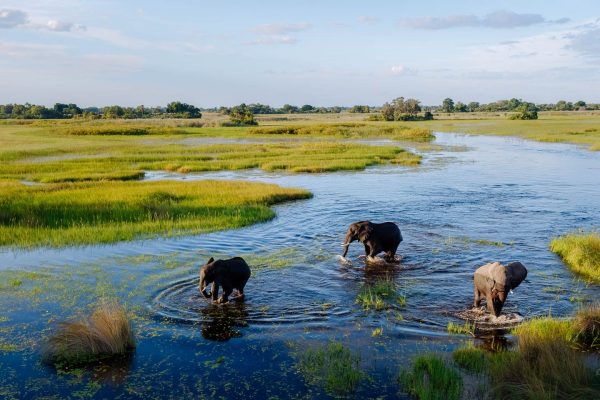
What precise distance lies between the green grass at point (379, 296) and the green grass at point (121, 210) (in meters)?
8.98

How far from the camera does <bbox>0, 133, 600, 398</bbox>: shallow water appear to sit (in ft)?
31.9

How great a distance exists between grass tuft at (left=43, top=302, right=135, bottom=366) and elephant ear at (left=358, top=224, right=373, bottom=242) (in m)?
7.71

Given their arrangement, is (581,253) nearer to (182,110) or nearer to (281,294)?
(281,294)

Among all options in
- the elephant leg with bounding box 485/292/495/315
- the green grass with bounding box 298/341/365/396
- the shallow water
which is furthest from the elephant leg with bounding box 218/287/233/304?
the elephant leg with bounding box 485/292/495/315

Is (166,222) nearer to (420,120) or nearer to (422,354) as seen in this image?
(422,354)

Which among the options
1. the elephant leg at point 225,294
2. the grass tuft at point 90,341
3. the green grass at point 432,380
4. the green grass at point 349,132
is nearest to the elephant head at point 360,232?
the elephant leg at point 225,294

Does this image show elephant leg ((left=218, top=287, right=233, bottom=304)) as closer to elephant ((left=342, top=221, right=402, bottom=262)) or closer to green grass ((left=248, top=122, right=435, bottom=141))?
elephant ((left=342, top=221, right=402, bottom=262))

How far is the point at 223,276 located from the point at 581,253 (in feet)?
36.0

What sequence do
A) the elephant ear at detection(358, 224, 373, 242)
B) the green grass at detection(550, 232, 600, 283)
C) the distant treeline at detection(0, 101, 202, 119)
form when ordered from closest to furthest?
1. the green grass at detection(550, 232, 600, 283)
2. the elephant ear at detection(358, 224, 373, 242)
3. the distant treeline at detection(0, 101, 202, 119)

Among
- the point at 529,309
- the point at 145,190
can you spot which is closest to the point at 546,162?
the point at 145,190

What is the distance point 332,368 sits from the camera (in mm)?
9695

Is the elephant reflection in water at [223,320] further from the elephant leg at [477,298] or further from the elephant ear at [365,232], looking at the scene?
the elephant leg at [477,298]

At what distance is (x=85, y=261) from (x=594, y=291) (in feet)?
47.6

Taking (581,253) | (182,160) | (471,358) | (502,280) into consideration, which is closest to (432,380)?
(471,358)
